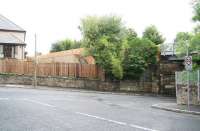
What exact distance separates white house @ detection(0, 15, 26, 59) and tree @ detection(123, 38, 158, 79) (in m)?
16.3

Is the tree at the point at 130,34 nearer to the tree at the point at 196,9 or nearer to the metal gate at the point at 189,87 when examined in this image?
the metal gate at the point at 189,87

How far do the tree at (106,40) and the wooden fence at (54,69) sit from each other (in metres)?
1.41

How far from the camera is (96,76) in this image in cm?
4519

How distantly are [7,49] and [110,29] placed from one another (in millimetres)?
16402

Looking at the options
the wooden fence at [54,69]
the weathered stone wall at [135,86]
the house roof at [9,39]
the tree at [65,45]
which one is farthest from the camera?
the tree at [65,45]

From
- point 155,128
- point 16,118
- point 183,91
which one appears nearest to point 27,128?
point 16,118

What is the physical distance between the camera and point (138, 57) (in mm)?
44469

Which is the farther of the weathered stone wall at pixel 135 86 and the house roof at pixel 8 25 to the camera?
the house roof at pixel 8 25

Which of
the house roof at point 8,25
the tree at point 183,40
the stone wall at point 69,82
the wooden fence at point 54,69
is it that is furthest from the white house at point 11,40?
the tree at point 183,40

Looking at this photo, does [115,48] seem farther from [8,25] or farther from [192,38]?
[8,25]

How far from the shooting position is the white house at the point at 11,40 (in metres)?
54.2

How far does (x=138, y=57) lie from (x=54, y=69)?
359 inches

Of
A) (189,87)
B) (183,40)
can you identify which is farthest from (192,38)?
(189,87)

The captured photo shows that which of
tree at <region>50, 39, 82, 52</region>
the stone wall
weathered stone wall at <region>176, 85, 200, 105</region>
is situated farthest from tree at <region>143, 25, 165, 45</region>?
weathered stone wall at <region>176, 85, 200, 105</region>
